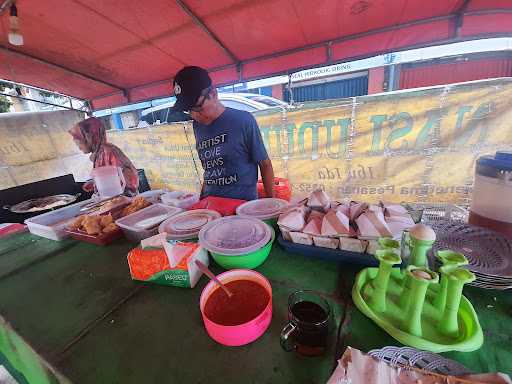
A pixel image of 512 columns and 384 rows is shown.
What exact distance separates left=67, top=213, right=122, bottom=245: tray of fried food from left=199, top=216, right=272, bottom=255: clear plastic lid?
720mm

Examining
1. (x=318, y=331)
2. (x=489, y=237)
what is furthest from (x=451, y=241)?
(x=318, y=331)

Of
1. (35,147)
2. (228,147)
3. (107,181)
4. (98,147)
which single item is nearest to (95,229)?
(107,181)

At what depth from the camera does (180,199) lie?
1.73 metres

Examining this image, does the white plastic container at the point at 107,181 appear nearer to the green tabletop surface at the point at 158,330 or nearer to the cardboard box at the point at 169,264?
the green tabletop surface at the point at 158,330

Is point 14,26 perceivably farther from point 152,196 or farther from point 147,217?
point 147,217

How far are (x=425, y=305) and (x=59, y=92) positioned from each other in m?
6.90

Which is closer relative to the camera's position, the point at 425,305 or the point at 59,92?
the point at 425,305

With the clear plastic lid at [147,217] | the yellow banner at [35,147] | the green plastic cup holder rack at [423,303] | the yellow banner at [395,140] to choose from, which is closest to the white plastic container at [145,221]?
the clear plastic lid at [147,217]

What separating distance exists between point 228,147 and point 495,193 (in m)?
1.75

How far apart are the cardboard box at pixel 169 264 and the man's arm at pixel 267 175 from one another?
1254 mm

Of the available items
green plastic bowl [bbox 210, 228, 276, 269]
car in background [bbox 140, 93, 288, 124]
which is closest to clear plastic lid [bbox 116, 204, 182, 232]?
green plastic bowl [bbox 210, 228, 276, 269]

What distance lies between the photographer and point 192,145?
4.25m

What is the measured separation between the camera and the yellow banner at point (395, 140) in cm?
239

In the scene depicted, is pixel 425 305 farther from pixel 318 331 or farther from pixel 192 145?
pixel 192 145
